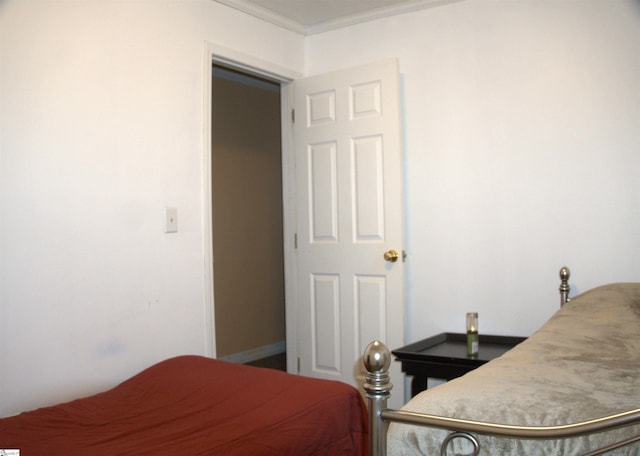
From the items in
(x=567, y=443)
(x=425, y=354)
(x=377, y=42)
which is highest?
(x=377, y=42)

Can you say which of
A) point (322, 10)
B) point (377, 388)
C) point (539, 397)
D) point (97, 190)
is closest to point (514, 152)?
point (322, 10)

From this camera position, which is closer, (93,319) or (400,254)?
(93,319)

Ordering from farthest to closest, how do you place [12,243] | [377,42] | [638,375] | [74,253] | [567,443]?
[377,42] < [74,253] < [12,243] < [638,375] < [567,443]

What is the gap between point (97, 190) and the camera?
9.30ft

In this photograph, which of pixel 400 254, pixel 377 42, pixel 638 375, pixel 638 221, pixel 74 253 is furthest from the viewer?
pixel 377 42

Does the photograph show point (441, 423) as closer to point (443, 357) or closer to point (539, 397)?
point (539, 397)

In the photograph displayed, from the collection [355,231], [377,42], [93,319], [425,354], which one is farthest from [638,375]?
[377,42]

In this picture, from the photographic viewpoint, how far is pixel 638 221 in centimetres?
307

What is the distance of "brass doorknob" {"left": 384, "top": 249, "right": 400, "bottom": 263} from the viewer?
→ 361 centimetres

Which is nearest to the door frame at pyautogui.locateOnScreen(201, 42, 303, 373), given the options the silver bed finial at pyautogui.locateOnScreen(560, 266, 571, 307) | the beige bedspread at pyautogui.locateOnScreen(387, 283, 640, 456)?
the silver bed finial at pyautogui.locateOnScreen(560, 266, 571, 307)

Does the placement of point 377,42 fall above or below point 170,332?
above

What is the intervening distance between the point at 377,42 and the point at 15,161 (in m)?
2.24

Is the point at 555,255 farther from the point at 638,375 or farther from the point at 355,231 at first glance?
the point at 638,375

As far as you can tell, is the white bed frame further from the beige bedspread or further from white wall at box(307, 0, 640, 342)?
white wall at box(307, 0, 640, 342)
